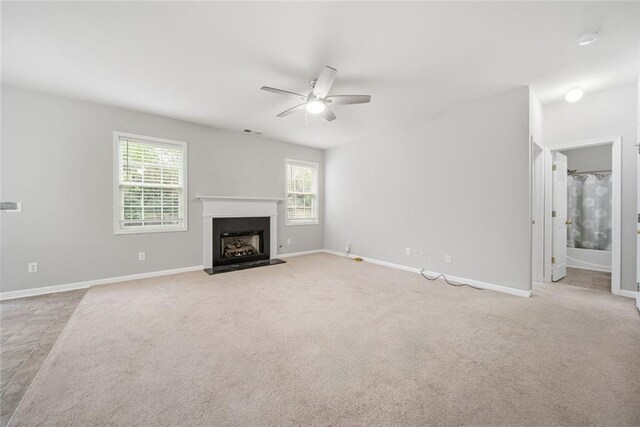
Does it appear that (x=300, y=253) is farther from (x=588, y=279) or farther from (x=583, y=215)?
(x=583, y=215)

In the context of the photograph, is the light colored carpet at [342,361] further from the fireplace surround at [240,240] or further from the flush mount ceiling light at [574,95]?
the flush mount ceiling light at [574,95]

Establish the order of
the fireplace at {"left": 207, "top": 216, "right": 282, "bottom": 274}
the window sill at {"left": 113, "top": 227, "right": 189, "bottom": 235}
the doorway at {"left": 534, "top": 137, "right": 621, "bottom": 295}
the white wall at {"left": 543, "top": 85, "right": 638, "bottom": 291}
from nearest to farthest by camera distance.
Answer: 1. the white wall at {"left": 543, "top": 85, "right": 638, "bottom": 291}
2. the doorway at {"left": 534, "top": 137, "right": 621, "bottom": 295}
3. the window sill at {"left": 113, "top": 227, "right": 189, "bottom": 235}
4. the fireplace at {"left": 207, "top": 216, "right": 282, "bottom": 274}

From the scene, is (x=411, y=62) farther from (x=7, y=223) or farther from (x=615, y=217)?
(x=7, y=223)

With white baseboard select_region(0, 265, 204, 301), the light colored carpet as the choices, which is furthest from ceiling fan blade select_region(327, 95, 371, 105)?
white baseboard select_region(0, 265, 204, 301)

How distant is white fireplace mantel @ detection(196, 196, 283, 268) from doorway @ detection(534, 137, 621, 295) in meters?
4.79

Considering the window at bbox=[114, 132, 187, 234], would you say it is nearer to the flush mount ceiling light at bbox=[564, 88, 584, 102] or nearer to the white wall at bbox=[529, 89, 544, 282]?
the white wall at bbox=[529, 89, 544, 282]

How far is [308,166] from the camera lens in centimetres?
627

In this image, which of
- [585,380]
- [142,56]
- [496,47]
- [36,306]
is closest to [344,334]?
[585,380]

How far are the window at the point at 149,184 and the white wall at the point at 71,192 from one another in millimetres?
110

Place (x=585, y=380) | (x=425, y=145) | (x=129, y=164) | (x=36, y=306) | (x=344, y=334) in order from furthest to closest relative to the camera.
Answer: (x=425, y=145) → (x=129, y=164) → (x=36, y=306) → (x=344, y=334) → (x=585, y=380)

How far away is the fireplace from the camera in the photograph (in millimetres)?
4777

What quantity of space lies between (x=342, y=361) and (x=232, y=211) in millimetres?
3817

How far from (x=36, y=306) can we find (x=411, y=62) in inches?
197

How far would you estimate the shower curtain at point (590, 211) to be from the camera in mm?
4715
